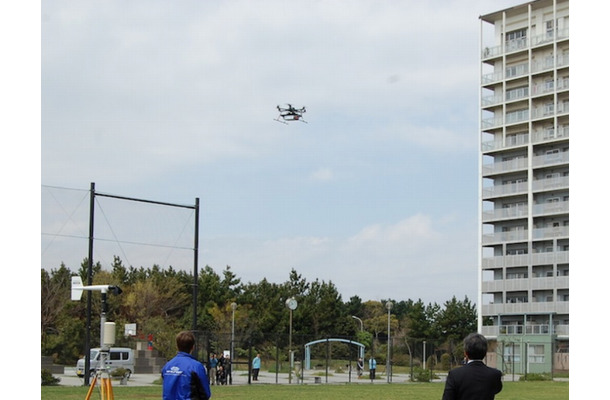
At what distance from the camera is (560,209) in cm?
8775

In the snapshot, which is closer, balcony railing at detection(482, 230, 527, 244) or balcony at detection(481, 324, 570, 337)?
balcony at detection(481, 324, 570, 337)

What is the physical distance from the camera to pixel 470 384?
8008 mm

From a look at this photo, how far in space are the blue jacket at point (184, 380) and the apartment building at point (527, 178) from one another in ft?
258

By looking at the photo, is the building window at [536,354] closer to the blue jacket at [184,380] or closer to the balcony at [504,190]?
the balcony at [504,190]

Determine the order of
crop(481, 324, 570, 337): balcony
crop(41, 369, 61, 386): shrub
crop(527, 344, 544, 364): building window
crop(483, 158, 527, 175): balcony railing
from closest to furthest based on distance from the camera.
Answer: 1. crop(41, 369, 61, 386): shrub
2. crop(527, 344, 544, 364): building window
3. crop(481, 324, 570, 337): balcony
4. crop(483, 158, 527, 175): balcony railing

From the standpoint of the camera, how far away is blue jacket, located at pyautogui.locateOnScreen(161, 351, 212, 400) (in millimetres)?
8898

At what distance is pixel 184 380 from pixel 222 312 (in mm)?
71583

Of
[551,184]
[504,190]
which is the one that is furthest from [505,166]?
[551,184]

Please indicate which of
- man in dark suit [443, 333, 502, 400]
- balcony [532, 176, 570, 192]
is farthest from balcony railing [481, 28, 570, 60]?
man in dark suit [443, 333, 502, 400]

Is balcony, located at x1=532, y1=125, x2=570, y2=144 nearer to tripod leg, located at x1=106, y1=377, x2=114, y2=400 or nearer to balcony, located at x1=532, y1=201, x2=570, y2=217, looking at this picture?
balcony, located at x1=532, y1=201, x2=570, y2=217

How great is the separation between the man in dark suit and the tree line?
26.0 metres

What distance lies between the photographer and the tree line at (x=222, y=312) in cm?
4200
